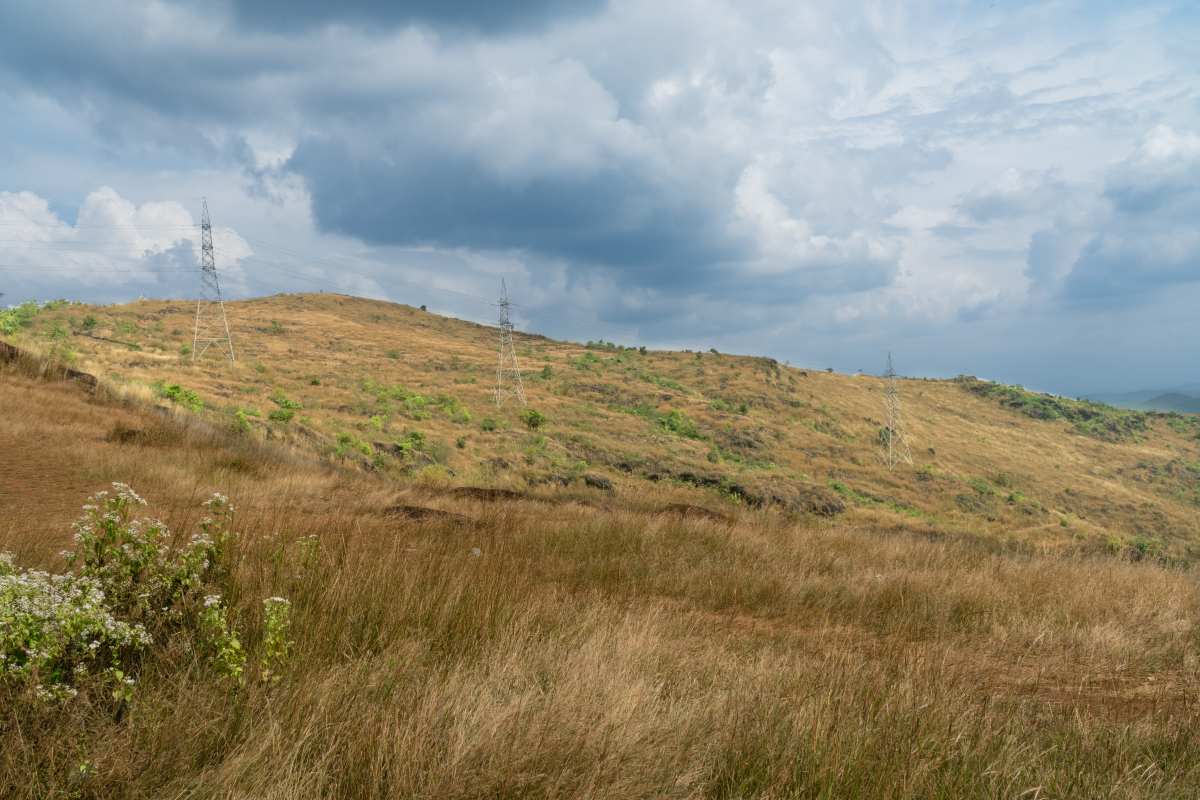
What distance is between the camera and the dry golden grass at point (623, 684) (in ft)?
9.29

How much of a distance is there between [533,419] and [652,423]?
1134 centimetres

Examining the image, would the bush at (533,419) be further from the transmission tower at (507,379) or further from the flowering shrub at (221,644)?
the flowering shrub at (221,644)

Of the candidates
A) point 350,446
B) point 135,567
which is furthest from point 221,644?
point 350,446

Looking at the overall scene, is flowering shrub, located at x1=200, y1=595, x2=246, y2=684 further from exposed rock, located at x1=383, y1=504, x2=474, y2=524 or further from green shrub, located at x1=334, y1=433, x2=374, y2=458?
green shrub, located at x1=334, y1=433, x2=374, y2=458

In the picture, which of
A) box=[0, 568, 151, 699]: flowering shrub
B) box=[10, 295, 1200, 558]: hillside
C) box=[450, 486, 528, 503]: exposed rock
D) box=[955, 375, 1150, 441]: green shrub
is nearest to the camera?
box=[0, 568, 151, 699]: flowering shrub

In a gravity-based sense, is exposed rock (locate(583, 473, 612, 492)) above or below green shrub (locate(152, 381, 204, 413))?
below

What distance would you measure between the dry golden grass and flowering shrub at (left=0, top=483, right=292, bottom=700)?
0.48 feet

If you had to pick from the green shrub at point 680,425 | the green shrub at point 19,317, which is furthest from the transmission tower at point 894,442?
the green shrub at point 19,317

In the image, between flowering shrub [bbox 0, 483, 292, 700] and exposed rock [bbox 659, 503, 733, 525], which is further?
exposed rock [bbox 659, 503, 733, 525]

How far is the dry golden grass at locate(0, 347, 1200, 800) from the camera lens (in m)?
2.83

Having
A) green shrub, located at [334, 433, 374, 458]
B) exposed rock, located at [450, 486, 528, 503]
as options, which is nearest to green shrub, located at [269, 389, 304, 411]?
green shrub, located at [334, 433, 374, 458]

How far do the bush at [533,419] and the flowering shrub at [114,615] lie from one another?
36591mm

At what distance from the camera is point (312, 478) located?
1379 centimetres

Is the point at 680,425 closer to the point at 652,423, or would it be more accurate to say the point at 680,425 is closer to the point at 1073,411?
the point at 652,423
